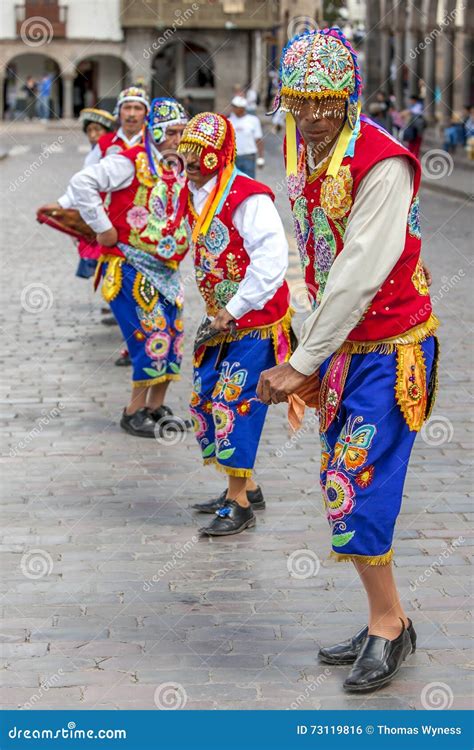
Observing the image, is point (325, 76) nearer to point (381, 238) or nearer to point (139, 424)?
point (381, 238)

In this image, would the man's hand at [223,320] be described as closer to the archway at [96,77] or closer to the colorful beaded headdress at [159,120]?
the colorful beaded headdress at [159,120]

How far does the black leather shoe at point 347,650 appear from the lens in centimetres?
485

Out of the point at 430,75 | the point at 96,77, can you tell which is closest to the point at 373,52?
the point at 430,75

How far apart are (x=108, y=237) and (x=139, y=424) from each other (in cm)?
110

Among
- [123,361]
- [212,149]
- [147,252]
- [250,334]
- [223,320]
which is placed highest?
[212,149]

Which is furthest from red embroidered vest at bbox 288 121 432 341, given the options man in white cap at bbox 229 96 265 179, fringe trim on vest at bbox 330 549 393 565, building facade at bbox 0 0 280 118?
building facade at bbox 0 0 280 118

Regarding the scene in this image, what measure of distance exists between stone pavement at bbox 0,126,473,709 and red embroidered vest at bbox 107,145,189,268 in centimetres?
111

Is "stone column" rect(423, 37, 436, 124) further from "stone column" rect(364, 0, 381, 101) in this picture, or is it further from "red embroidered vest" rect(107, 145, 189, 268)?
"red embroidered vest" rect(107, 145, 189, 268)

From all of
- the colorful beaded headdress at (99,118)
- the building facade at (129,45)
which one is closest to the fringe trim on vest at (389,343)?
the colorful beaded headdress at (99,118)

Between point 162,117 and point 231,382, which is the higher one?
point 162,117

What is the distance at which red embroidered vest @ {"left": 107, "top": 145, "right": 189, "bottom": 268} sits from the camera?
8.25 meters

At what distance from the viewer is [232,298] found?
246 inches

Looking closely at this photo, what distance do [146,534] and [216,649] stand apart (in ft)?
4.70
